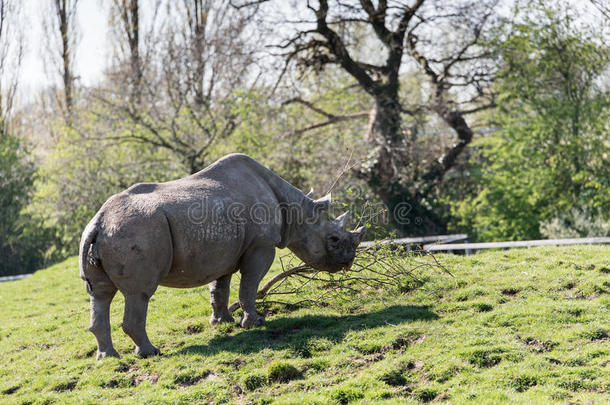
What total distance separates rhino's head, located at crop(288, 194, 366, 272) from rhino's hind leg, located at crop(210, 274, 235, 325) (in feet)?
4.39

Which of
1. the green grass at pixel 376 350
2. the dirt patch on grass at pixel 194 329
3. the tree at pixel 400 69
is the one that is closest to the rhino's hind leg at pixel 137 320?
the green grass at pixel 376 350

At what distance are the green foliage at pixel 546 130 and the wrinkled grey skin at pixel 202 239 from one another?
43.9ft

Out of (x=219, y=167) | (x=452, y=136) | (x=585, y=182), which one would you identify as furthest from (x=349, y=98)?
(x=219, y=167)

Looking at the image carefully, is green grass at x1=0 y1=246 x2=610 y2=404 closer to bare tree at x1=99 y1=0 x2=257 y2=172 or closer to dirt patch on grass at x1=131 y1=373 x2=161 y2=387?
dirt patch on grass at x1=131 y1=373 x2=161 y2=387

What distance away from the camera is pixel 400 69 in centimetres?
2636

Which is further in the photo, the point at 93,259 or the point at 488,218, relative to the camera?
the point at 488,218

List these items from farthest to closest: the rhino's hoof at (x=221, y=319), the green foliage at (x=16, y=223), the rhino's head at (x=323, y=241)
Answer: the green foliage at (x=16, y=223) → the rhino's head at (x=323, y=241) → the rhino's hoof at (x=221, y=319)

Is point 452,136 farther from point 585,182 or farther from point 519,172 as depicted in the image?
point 585,182

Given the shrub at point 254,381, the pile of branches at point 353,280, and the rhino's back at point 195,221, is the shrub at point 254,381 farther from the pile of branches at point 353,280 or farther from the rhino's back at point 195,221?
the pile of branches at point 353,280

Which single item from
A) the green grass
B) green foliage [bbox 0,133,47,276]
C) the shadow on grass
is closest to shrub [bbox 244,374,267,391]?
the green grass

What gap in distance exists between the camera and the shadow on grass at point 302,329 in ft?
32.2

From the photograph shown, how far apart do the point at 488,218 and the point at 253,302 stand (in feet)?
51.5

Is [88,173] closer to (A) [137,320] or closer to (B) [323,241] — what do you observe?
(B) [323,241]

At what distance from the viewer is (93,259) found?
9.33 meters
